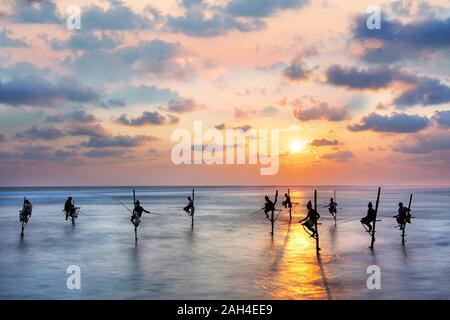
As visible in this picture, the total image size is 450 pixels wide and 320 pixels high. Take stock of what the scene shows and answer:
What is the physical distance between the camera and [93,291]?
2039cm

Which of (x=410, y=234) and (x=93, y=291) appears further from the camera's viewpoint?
(x=410, y=234)

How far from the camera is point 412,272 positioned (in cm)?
2406
